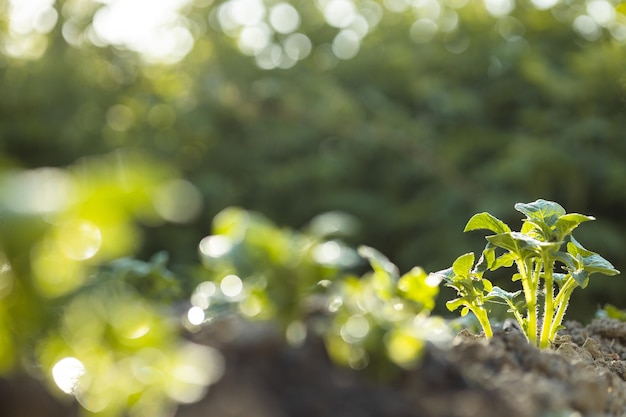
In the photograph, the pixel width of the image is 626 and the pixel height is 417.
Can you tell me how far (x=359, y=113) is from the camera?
8430mm

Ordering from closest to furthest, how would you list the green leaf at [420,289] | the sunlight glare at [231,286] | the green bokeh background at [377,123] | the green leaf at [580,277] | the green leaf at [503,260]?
the sunlight glare at [231,286]
the green leaf at [420,289]
the green leaf at [580,277]
the green leaf at [503,260]
the green bokeh background at [377,123]

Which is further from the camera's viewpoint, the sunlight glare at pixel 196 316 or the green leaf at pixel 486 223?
the green leaf at pixel 486 223

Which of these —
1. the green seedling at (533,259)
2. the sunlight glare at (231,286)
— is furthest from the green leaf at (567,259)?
the sunlight glare at (231,286)

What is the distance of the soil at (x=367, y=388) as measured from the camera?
2.78 feet

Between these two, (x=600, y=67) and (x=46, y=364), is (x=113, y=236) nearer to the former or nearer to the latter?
(x=46, y=364)

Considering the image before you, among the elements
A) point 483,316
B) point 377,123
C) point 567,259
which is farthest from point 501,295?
point 377,123

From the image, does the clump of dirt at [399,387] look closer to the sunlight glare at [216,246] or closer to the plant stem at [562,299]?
the sunlight glare at [216,246]

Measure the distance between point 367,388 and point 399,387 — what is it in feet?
0.18

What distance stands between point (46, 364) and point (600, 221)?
22.3ft

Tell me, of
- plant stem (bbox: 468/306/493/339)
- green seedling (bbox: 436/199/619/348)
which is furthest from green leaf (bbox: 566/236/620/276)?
plant stem (bbox: 468/306/493/339)

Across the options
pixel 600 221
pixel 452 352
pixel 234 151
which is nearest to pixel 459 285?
pixel 452 352

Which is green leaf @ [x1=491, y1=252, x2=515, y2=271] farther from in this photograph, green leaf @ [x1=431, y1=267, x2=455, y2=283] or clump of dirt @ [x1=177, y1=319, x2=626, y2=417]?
clump of dirt @ [x1=177, y1=319, x2=626, y2=417]

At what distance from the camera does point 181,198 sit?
718 millimetres

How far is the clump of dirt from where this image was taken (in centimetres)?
85
